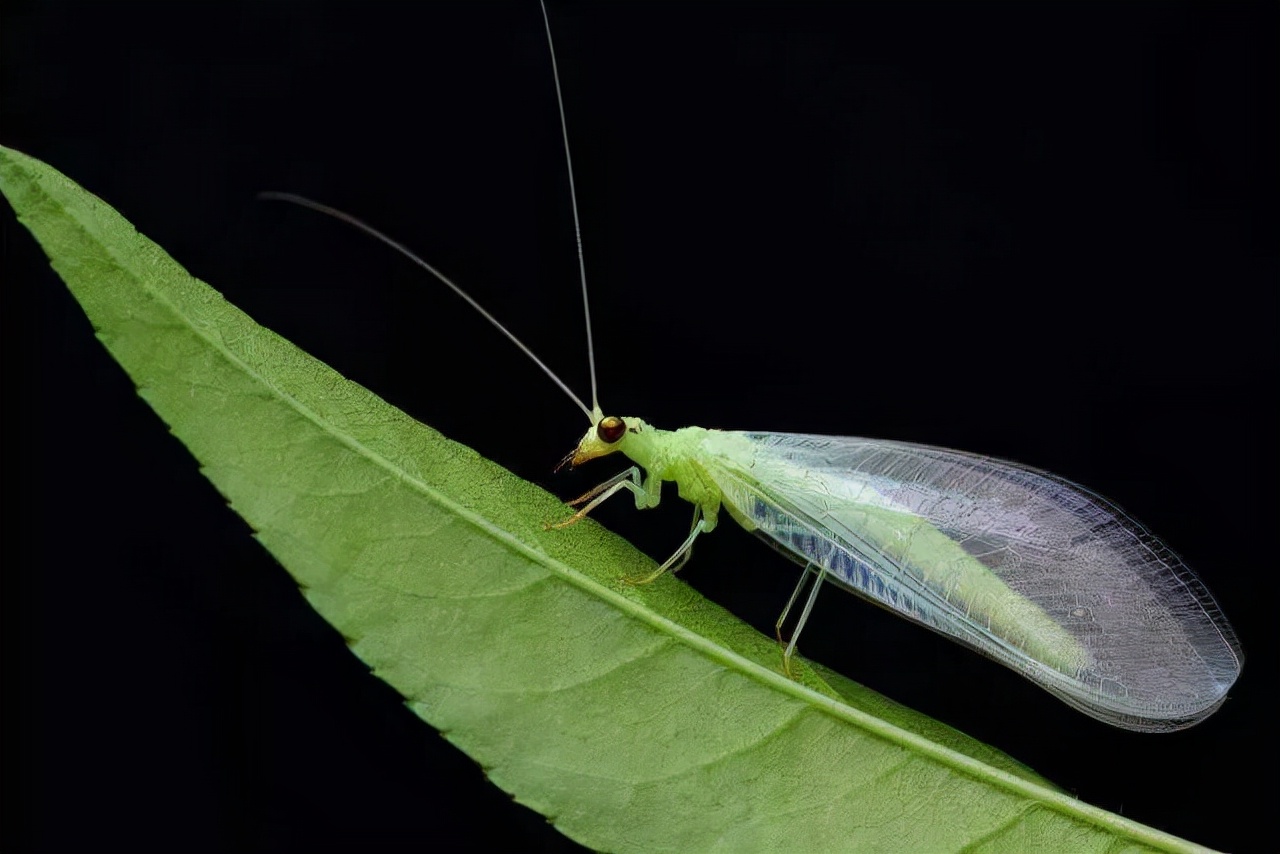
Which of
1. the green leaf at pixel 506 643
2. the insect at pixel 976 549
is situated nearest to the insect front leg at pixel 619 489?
the insect at pixel 976 549

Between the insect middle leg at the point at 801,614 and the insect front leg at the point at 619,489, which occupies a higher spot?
the insect front leg at the point at 619,489

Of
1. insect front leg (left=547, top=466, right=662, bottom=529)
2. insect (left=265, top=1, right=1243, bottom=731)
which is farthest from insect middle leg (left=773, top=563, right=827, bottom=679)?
insect front leg (left=547, top=466, right=662, bottom=529)

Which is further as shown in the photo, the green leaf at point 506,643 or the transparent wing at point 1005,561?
the transparent wing at point 1005,561

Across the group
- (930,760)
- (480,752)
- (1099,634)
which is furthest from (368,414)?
(1099,634)

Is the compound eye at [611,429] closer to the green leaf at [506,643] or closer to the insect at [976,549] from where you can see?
the insect at [976,549]

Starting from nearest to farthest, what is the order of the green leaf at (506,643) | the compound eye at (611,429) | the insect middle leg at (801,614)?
the green leaf at (506,643) → the insect middle leg at (801,614) → the compound eye at (611,429)

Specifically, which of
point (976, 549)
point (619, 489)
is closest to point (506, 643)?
point (619, 489)

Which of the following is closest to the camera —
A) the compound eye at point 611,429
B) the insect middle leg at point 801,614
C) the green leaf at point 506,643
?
the green leaf at point 506,643

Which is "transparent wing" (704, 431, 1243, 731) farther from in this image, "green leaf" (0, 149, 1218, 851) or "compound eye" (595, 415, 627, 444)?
"green leaf" (0, 149, 1218, 851)
